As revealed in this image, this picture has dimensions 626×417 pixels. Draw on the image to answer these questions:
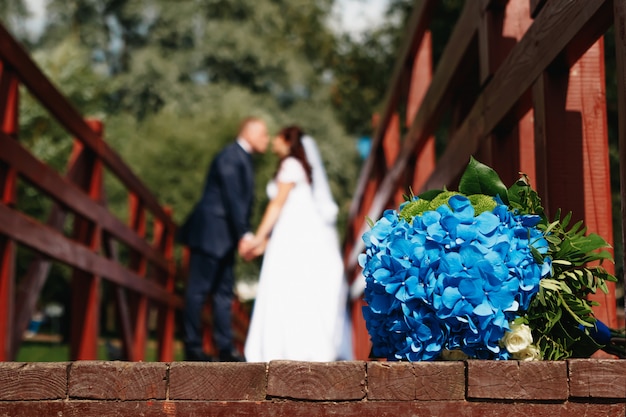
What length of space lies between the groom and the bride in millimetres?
196

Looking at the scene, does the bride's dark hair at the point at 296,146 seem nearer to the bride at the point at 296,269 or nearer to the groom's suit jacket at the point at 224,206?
the bride at the point at 296,269

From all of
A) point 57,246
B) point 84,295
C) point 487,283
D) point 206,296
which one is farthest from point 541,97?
point 206,296

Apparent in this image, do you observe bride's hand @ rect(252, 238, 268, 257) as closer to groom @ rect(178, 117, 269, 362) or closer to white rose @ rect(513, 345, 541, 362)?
groom @ rect(178, 117, 269, 362)

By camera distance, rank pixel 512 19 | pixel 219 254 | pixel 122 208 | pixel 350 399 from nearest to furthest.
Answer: pixel 350 399 → pixel 512 19 → pixel 219 254 → pixel 122 208

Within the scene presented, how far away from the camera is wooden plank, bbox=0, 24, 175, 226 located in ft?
13.6

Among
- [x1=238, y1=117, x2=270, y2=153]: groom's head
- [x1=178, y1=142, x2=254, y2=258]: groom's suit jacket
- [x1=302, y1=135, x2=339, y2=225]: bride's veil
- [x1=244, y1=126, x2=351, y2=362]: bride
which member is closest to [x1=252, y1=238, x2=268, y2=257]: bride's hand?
[x1=244, y1=126, x2=351, y2=362]: bride

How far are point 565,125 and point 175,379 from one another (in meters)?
1.37

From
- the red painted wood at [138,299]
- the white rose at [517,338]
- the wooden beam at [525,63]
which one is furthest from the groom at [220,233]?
the white rose at [517,338]

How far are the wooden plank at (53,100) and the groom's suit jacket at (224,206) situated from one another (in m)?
0.65

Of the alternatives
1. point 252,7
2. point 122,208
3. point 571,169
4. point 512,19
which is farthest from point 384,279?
point 252,7

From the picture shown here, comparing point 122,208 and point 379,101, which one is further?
point 122,208

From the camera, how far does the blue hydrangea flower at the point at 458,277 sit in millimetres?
1944

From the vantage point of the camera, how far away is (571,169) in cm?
267

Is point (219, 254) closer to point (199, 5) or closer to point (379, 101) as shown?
point (379, 101)
